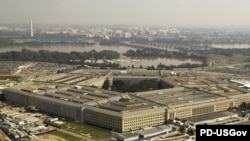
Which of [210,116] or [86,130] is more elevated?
[210,116]

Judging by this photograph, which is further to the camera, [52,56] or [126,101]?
[52,56]

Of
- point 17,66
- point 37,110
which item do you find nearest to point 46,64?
point 17,66

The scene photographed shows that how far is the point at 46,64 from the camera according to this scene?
107 ft

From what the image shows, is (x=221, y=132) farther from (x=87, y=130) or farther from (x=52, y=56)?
(x=52, y=56)

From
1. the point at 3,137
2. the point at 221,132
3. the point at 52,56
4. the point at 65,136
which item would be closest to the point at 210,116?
the point at 65,136

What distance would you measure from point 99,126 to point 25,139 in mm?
3039

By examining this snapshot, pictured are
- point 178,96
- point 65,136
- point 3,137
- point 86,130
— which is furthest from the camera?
point 178,96

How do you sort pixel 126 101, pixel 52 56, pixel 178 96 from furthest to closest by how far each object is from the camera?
1. pixel 52 56
2. pixel 178 96
3. pixel 126 101

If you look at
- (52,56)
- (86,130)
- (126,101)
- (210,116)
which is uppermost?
(126,101)

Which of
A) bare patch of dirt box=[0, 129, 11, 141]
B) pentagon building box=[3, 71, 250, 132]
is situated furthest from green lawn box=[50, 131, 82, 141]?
pentagon building box=[3, 71, 250, 132]

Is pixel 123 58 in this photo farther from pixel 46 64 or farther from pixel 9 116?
pixel 9 116

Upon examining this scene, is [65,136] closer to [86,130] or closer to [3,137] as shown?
[86,130]

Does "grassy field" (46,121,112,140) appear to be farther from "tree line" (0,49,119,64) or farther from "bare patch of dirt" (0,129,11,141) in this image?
"tree line" (0,49,119,64)

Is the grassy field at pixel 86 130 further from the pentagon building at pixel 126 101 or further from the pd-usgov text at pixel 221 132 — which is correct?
the pd-usgov text at pixel 221 132
